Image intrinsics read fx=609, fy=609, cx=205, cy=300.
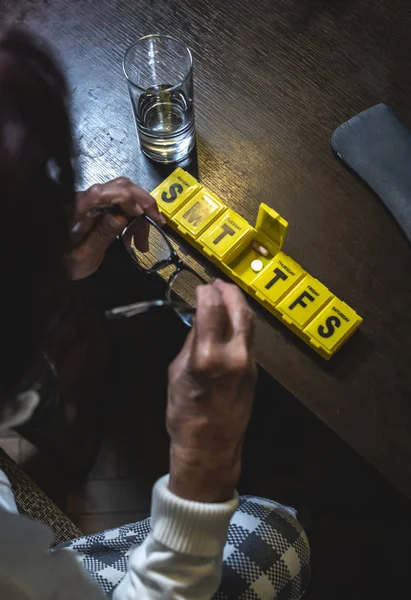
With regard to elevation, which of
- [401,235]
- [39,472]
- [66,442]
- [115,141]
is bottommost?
[39,472]

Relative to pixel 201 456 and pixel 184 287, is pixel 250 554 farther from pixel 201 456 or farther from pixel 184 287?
pixel 184 287

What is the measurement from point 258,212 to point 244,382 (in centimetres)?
28

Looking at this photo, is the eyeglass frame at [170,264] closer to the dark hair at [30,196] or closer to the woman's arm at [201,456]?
the woman's arm at [201,456]

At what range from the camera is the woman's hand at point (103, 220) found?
0.84m

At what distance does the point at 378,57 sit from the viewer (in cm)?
97

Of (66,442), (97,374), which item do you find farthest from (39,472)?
(97,374)

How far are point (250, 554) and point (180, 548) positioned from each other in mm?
188

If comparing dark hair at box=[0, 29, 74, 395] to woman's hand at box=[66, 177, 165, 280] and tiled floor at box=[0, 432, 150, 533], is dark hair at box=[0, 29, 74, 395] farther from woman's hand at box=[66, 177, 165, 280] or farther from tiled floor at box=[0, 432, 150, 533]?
tiled floor at box=[0, 432, 150, 533]

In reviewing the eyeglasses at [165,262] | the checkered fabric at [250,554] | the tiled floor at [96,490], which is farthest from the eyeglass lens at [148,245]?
the tiled floor at [96,490]

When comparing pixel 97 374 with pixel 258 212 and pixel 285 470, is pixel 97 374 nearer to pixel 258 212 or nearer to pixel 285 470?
pixel 285 470

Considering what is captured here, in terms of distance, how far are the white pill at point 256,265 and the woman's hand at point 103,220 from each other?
0.46 ft

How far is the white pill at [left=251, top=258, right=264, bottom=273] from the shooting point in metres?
0.86

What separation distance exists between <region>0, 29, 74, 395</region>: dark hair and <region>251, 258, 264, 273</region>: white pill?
0.33 m

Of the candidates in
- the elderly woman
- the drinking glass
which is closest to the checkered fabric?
the elderly woman
